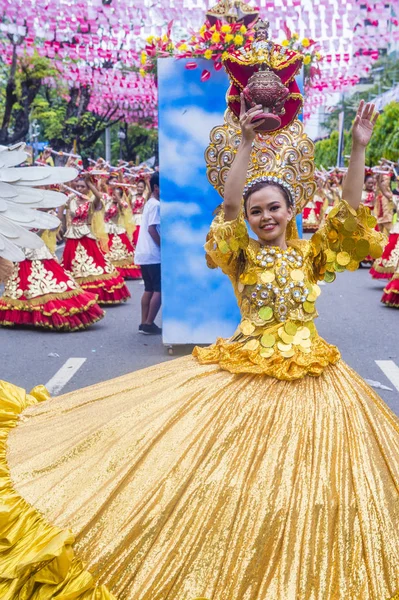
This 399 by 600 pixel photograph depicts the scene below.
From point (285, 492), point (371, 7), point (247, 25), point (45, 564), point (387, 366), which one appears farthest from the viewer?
point (371, 7)

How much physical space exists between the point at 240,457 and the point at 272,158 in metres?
1.36

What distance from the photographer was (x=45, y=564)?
7.43 feet

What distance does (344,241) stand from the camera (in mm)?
3248

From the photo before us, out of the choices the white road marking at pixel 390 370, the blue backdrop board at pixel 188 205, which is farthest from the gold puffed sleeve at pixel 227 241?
the blue backdrop board at pixel 188 205

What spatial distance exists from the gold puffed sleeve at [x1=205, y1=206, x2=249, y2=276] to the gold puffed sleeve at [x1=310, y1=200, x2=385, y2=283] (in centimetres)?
36

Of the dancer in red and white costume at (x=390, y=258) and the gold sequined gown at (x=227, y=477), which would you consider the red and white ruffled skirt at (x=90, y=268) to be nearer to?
the dancer in red and white costume at (x=390, y=258)

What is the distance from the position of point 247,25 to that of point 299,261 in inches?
159

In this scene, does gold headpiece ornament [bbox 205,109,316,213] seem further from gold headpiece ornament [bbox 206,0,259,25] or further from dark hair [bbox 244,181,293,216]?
gold headpiece ornament [bbox 206,0,259,25]

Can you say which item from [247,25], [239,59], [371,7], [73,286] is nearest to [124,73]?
[371,7]

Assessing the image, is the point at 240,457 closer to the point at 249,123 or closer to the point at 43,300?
the point at 249,123

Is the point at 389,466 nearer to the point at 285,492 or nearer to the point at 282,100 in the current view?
the point at 285,492

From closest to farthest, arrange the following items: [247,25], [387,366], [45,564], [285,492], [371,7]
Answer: [45,564] < [285,492] < [247,25] < [387,366] < [371,7]

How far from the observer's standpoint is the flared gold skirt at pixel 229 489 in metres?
2.27

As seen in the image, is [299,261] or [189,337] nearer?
[299,261]
